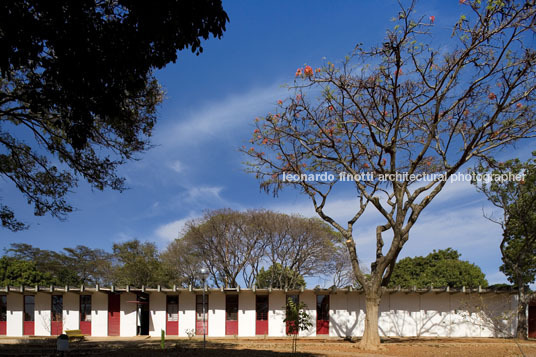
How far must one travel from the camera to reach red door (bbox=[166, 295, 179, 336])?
81.3ft

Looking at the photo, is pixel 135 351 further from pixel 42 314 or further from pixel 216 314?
pixel 42 314

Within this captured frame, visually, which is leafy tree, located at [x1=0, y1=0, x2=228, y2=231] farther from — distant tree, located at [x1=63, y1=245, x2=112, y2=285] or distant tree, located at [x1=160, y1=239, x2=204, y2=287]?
distant tree, located at [x1=63, y1=245, x2=112, y2=285]

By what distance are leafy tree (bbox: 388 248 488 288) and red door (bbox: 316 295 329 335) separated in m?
12.8

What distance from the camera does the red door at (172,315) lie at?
2478 cm

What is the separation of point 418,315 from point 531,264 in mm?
6777

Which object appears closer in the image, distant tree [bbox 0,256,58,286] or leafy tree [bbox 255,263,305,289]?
distant tree [bbox 0,256,58,286]

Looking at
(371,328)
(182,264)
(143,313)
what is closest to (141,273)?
(182,264)

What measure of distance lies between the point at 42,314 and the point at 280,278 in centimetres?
1532

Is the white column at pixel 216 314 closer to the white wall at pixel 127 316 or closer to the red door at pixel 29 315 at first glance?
the white wall at pixel 127 316

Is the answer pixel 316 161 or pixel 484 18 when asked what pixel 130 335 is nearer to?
pixel 316 161

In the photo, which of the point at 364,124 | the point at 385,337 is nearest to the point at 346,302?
the point at 385,337

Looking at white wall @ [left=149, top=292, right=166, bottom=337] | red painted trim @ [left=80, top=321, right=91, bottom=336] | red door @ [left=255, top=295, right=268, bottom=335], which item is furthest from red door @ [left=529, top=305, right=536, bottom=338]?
red painted trim @ [left=80, top=321, right=91, bottom=336]

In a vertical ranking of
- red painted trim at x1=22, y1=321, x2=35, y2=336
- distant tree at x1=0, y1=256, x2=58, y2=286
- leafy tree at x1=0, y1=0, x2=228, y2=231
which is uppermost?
leafy tree at x1=0, y1=0, x2=228, y2=231

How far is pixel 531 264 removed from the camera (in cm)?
2512
